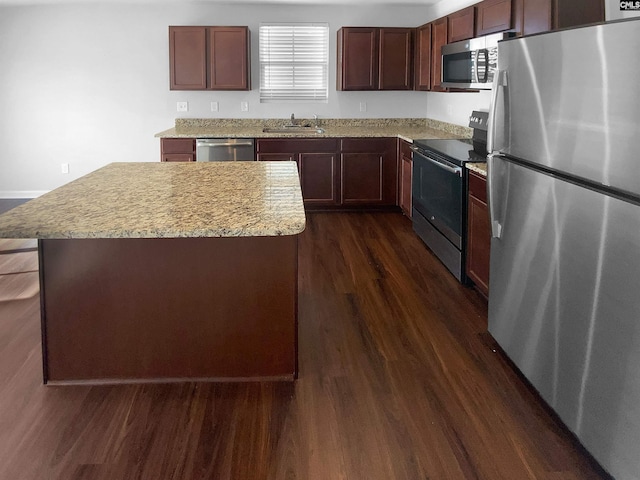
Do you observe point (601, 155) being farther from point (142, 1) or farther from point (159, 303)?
point (142, 1)

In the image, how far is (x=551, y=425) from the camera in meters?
2.48

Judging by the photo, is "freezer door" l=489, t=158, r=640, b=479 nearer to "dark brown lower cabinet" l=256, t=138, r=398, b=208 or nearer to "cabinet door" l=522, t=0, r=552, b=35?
"cabinet door" l=522, t=0, r=552, b=35

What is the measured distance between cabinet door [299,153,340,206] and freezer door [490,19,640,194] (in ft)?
11.7

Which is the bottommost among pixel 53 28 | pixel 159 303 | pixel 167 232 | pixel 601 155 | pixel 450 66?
pixel 159 303

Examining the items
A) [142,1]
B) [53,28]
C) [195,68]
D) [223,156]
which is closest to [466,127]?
[223,156]

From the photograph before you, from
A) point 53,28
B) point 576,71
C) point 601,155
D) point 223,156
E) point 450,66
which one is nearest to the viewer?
point 601,155

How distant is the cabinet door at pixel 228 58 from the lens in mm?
6480

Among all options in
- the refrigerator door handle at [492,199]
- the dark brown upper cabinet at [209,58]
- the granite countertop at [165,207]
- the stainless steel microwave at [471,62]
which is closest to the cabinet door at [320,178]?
the dark brown upper cabinet at [209,58]

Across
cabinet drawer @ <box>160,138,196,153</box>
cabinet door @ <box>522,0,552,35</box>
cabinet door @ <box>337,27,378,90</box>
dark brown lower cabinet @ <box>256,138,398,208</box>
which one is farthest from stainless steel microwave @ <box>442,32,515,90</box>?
cabinet drawer @ <box>160,138,196,153</box>

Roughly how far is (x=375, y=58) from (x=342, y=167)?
119 cm

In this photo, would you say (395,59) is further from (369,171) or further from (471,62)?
(471,62)

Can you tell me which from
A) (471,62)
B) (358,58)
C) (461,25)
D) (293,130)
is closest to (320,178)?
(293,130)

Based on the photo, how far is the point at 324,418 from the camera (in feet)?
8.31

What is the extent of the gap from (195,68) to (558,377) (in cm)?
515
